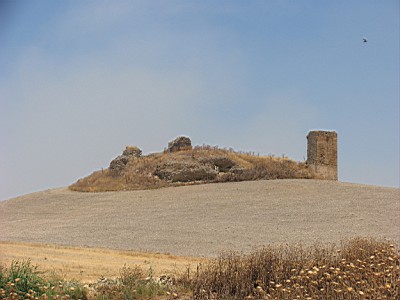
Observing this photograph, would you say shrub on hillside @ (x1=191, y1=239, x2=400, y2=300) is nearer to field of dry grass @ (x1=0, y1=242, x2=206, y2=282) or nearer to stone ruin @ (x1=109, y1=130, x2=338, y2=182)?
field of dry grass @ (x1=0, y1=242, x2=206, y2=282)

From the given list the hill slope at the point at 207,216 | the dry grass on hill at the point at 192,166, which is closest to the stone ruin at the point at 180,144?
the dry grass on hill at the point at 192,166

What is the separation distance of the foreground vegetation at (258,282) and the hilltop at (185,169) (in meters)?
16.5

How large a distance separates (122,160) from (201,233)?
560 inches

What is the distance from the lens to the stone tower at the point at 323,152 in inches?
1064

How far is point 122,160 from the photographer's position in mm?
28484

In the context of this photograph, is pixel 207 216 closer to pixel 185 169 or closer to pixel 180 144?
pixel 185 169

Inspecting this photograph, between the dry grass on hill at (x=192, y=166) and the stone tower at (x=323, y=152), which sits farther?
the stone tower at (x=323, y=152)

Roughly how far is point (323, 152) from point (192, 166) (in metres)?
6.39

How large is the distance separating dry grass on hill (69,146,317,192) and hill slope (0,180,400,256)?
1589 mm

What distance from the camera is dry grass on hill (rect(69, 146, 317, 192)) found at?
81.8ft

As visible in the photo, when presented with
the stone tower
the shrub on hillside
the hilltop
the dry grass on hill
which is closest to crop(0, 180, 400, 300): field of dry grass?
the shrub on hillside

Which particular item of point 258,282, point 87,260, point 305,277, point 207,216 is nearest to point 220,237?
point 207,216

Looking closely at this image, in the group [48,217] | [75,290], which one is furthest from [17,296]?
[48,217]

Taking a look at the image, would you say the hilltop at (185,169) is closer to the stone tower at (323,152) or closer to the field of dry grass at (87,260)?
the stone tower at (323,152)
